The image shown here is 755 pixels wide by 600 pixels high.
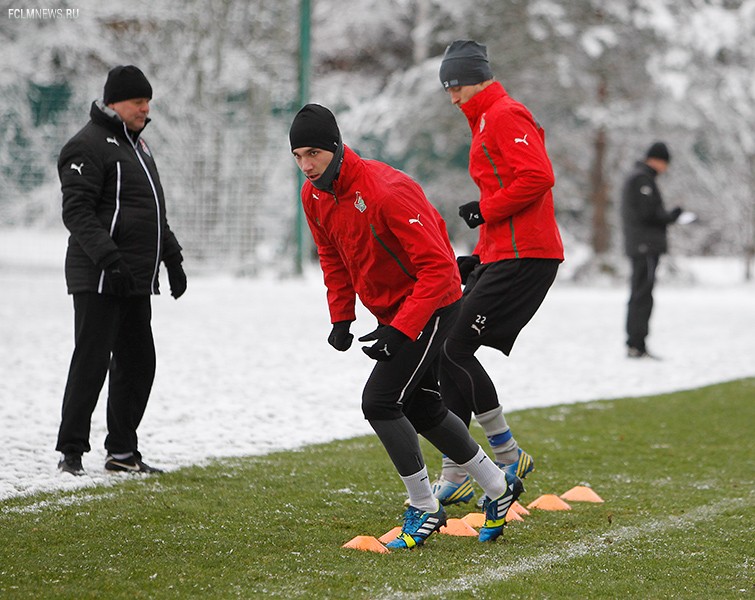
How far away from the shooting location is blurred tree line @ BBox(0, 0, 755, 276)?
2106 centimetres

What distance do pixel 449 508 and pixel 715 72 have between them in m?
19.7

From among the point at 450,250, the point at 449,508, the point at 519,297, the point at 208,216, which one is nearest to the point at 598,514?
the point at 449,508

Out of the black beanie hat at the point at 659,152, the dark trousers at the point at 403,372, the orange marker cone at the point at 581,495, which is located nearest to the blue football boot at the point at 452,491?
the orange marker cone at the point at 581,495

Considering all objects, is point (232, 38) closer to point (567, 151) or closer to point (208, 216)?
point (208, 216)

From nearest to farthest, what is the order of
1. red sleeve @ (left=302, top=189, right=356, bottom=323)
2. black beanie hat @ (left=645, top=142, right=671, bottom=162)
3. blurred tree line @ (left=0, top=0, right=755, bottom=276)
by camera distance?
red sleeve @ (left=302, top=189, right=356, bottom=323) < black beanie hat @ (left=645, top=142, right=671, bottom=162) < blurred tree line @ (left=0, top=0, right=755, bottom=276)

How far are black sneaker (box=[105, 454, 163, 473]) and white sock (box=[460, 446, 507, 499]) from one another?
2.04m

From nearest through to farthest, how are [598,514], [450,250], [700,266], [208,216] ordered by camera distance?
[450,250] < [598,514] < [208,216] < [700,266]

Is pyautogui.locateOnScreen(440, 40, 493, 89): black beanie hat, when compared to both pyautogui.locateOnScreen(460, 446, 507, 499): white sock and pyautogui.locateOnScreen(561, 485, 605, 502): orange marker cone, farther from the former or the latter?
pyautogui.locateOnScreen(561, 485, 605, 502): orange marker cone

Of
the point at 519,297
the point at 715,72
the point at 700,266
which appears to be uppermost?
the point at 715,72

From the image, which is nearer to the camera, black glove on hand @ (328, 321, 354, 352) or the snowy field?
black glove on hand @ (328, 321, 354, 352)

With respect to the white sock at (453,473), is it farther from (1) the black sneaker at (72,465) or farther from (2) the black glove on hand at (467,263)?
(1) the black sneaker at (72,465)

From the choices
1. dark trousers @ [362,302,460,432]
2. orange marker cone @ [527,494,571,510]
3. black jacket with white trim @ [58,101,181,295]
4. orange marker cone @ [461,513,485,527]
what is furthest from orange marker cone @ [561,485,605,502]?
black jacket with white trim @ [58,101,181,295]

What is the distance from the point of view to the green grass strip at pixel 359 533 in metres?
4.14

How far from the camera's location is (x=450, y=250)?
4723 millimetres
